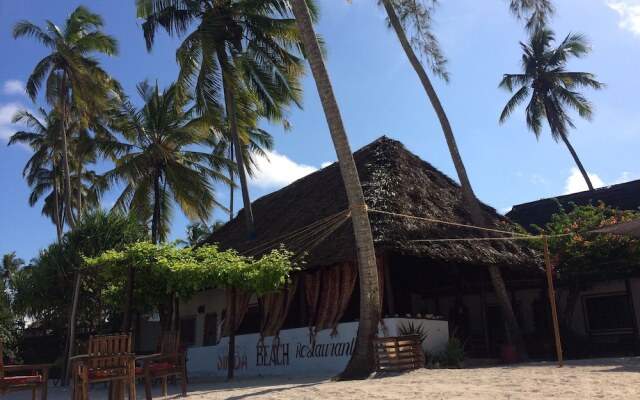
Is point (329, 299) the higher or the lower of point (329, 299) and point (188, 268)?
the lower

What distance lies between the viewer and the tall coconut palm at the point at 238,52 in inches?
635

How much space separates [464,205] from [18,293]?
41.1 feet

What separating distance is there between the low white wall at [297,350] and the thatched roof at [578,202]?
33.9ft

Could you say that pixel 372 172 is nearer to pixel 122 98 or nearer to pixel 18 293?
pixel 18 293

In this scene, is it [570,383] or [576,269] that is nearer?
[570,383]

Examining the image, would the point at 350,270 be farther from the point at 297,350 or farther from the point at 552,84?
the point at 552,84

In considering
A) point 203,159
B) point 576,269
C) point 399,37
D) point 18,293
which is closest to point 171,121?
point 203,159

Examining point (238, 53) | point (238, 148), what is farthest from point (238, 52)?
point (238, 148)

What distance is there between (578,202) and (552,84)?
354 inches

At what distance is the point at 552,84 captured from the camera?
28000 millimetres

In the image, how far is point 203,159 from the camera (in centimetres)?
2095

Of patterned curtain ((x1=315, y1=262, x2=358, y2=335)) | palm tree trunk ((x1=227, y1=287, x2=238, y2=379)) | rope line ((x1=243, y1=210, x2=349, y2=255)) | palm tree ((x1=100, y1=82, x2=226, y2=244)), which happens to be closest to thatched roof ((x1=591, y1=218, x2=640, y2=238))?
patterned curtain ((x1=315, y1=262, x2=358, y2=335))

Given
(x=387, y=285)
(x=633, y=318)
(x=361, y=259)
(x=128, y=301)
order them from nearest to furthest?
1. (x=361, y=259)
2. (x=128, y=301)
3. (x=387, y=285)
4. (x=633, y=318)

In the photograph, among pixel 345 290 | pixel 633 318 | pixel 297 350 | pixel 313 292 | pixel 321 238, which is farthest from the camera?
pixel 633 318
